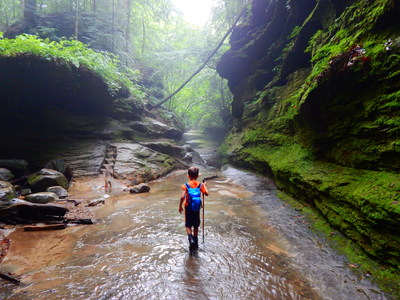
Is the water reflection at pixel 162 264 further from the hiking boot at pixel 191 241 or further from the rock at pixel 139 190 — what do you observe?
the rock at pixel 139 190

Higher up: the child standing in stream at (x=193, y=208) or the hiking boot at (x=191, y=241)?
the child standing in stream at (x=193, y=208)

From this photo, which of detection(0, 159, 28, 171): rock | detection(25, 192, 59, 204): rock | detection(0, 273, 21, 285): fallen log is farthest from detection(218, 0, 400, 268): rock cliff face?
detection(0, 159, 28, 171): rock

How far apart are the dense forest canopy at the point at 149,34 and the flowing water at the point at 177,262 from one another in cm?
1619

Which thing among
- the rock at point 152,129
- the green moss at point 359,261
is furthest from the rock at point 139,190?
the rock at point 152,129

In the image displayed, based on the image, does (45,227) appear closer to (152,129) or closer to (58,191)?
(58,191)

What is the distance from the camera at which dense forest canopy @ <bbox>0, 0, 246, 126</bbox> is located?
19.9 m

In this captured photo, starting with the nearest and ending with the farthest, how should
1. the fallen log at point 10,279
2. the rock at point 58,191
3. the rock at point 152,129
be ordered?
the fallen log at point 10,279 → the rock at point 58,191 → the rock at point 152,129

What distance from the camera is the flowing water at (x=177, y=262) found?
10.5 feet

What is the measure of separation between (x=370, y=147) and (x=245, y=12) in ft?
64.5

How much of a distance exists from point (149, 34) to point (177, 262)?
31615mm

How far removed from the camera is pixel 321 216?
235 inches

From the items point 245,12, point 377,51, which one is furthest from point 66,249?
point 245,12

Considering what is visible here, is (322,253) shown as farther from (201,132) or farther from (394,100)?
(201,132)

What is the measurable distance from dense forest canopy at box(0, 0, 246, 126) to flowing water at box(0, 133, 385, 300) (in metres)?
16.2
